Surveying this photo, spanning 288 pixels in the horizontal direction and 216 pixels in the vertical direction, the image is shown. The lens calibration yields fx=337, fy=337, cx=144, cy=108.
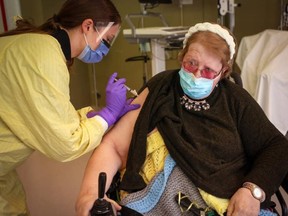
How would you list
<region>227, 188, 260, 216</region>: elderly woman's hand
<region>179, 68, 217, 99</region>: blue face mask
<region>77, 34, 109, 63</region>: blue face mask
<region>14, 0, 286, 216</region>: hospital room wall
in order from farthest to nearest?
<region>14, 0, 286, 216</region>: hospital room wall, <region>77, 34, 109, 63</region>: blue face mask, <region>179, 68, 217, 99</region>: blue face mask, <region>227, 188, 260, 216</region>: elderly woman's hand

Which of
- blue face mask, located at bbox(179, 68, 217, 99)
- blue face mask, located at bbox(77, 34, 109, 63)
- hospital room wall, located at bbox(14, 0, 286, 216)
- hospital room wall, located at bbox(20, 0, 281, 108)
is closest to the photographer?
blue face mask, located at bbox(179, 68, 217, 99)

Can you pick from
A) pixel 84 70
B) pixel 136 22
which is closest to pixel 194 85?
pixel 136 22

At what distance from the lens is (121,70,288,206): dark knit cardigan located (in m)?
1.22

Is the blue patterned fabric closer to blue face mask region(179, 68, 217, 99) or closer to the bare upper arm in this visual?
the bare upper arm

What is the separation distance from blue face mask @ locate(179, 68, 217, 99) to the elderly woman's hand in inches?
15.7

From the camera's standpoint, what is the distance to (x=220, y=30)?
4.34 ft

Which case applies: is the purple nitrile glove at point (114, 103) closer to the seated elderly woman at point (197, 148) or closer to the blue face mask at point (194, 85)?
the seated elderly woman at point (197, 148)

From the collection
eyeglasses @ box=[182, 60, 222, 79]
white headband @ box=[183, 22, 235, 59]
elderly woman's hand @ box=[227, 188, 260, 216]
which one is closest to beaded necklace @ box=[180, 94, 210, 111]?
eyeglasses @ box=[182, 60, 222, 79]

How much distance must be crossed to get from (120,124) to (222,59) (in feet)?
1.60

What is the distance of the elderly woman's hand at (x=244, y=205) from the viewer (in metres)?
1.13

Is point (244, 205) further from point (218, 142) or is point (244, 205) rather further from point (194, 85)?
point (194, 85)

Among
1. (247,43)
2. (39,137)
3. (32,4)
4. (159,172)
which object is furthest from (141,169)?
(32,4)

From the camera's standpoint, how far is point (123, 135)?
1381 mm

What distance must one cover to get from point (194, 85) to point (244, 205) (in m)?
0.47
